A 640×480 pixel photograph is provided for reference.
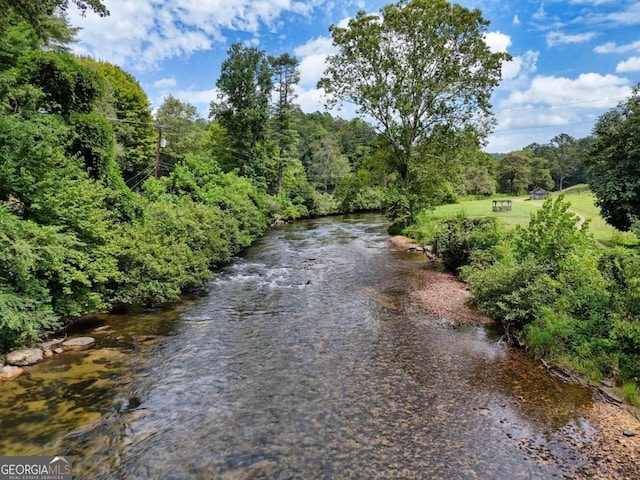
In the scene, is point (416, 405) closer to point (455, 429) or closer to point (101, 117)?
point (455, 429)

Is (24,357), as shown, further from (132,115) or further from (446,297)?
(132,115)

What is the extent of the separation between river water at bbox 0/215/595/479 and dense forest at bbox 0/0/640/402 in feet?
4.09

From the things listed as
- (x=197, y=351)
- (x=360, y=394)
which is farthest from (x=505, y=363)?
(x=197, y=351)

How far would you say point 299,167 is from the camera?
4428 centimetres

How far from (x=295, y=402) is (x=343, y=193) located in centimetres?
2772

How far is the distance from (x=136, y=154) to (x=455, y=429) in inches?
1659

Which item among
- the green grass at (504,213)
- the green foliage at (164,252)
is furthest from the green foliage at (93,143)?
the green grass at (504,213)

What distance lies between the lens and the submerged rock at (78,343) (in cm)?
855

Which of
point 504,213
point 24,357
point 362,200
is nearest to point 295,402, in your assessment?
point 24,357

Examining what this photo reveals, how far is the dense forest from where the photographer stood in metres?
7.98

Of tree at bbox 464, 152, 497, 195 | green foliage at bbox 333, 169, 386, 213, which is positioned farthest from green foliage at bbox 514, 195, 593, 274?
tree at bbox 464, 152, 497, 195

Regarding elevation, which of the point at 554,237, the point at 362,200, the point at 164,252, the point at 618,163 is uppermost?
the point at 618,163

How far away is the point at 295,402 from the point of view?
21.8ft

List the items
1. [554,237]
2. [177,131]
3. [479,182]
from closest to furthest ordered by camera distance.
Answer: [554,237] < [177,131] < [479,182]
